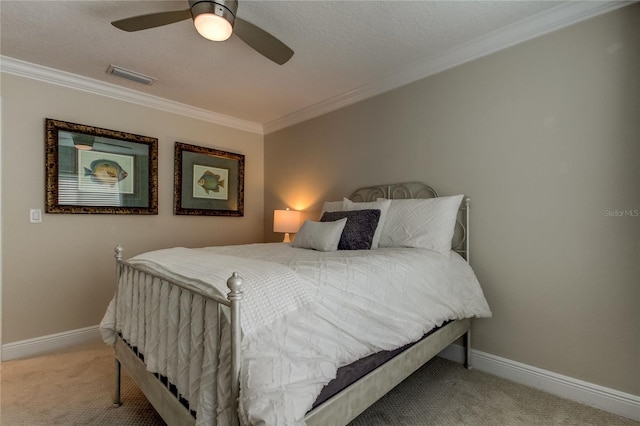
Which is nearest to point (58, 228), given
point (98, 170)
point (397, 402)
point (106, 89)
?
point (98, 170)

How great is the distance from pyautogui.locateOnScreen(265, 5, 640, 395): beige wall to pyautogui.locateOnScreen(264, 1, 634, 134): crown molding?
0.19ft

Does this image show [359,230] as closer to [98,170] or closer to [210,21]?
[210,21]

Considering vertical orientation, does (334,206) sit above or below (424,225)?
above

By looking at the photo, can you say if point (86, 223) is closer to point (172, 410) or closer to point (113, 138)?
point (113, 138)

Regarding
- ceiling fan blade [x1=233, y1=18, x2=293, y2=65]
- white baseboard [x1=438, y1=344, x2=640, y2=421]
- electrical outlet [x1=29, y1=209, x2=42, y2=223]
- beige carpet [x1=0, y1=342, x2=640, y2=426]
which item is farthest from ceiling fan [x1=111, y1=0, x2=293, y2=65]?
white baseboard [x1=438, y1=344, x2=640, y2=421]

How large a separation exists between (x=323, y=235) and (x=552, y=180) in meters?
1.56

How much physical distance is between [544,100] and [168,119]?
348 centimetres

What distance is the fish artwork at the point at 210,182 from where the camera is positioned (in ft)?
12.3

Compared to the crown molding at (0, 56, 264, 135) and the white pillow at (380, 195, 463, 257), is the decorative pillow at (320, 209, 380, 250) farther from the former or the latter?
the crown molding at (0, 56, 264, 135)

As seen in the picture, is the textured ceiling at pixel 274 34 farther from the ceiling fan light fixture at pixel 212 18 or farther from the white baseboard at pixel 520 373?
the white baseboard at pixel 520 373

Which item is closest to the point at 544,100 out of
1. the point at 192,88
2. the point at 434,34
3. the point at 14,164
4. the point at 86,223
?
the point at 434,34

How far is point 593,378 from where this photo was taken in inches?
74.0

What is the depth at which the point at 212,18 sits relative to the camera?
1.62 metres

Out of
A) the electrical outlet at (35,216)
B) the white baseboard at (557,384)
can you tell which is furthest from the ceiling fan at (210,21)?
the white baseboard at (557,384)
